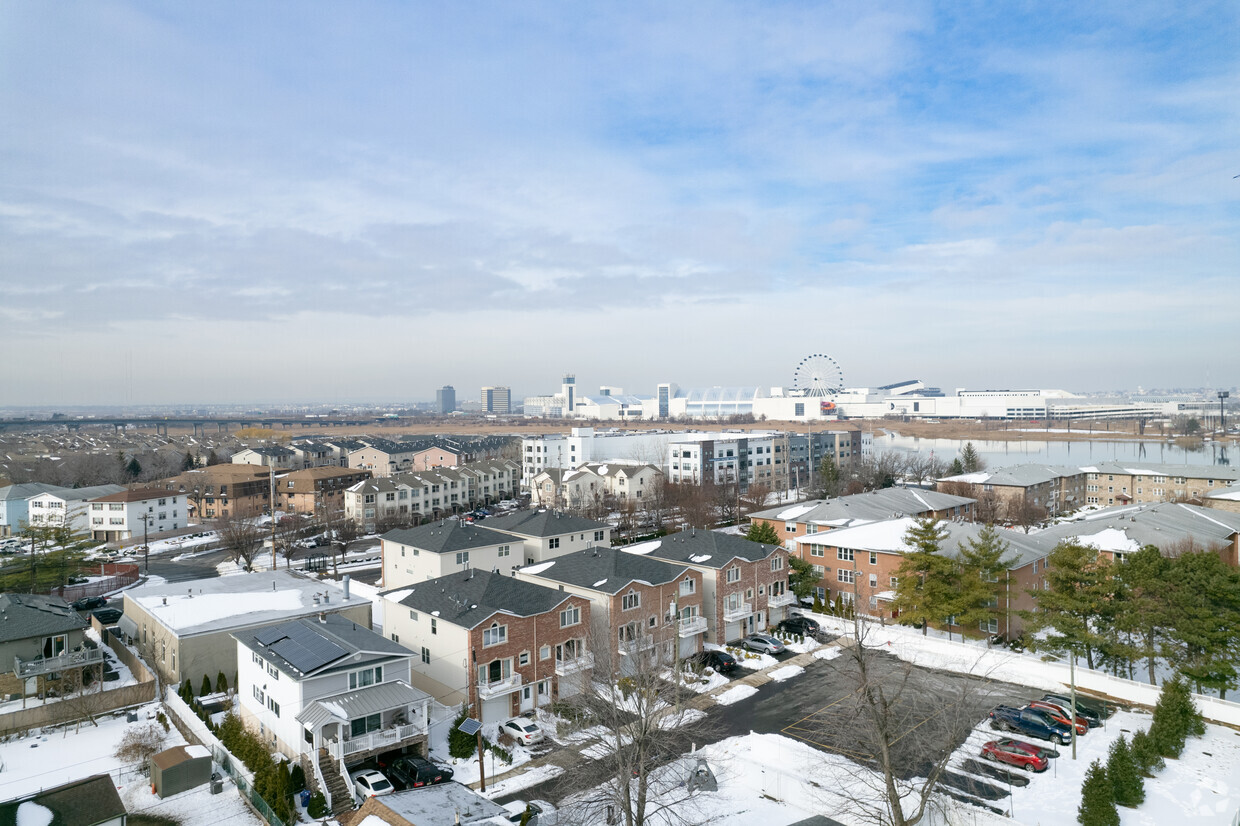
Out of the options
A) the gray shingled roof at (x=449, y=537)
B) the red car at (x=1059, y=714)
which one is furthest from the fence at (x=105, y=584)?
the red car at (x=1059, y=714)

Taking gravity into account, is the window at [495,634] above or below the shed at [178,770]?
above

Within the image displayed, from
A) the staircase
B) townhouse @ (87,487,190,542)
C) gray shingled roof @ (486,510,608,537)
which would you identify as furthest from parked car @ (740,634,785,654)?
townhouse @ (87,487,190,542)

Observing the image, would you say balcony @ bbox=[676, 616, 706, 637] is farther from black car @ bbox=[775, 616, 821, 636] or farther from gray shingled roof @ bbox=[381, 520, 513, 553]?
gray shingled roof @ bbox=[381, 520, 513, 553]

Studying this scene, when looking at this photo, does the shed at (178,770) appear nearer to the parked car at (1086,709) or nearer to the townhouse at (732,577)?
the townhouse at (732,577)

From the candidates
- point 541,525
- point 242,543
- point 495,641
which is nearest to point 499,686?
point 495,641

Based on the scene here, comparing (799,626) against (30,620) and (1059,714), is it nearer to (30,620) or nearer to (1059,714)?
(1059,714)

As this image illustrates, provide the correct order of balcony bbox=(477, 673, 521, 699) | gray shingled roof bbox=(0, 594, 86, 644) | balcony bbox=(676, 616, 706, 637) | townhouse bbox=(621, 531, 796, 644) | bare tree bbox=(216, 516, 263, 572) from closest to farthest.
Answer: balcony bbox=(477, 673, 521, 699)
gray shingled roof bbox=(0, 594, 86, 644)
balcony bbox=(676, 616, 706, 637)
townhouse bbox=(621, 531, 796, 644)
bare tree bbox=(216, 516, 263, 572)

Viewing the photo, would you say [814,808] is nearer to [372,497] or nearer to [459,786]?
[459,786]
